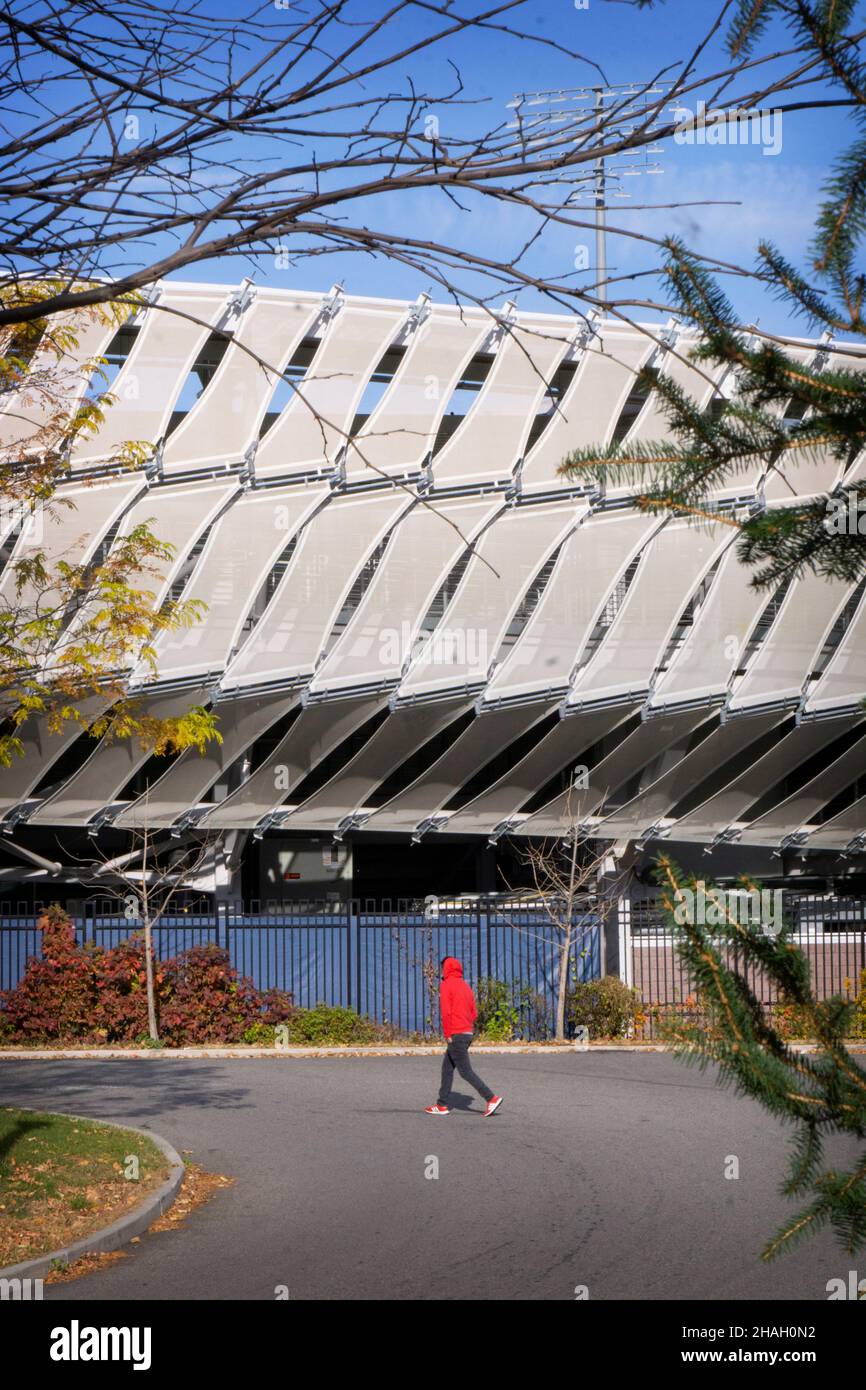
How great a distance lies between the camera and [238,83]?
17.5 ft

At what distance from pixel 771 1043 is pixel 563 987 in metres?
17.3

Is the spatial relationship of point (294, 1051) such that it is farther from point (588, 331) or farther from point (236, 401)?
point (588, 331)

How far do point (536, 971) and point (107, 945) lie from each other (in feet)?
23.8

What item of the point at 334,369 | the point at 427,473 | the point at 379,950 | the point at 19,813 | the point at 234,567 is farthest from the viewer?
the point at 427,473

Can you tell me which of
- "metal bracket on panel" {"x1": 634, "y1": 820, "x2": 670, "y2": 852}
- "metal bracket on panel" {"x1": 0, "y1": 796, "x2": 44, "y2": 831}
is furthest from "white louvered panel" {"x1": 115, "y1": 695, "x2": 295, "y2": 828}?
"metal bracket on panel" {"x1": 634, "y1": 820, "x2": 670, "y2": 852}

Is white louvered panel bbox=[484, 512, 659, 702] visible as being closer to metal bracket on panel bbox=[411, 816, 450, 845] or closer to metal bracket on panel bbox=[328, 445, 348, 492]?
metal bracket on panel bbox=[411, 816, 450, 845]

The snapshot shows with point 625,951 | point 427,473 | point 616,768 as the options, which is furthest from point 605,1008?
point 427,473

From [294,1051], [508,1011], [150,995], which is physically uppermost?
[150,995]

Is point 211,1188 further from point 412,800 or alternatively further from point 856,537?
point 412,800

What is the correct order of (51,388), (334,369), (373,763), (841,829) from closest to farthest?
(51,388), (334,369), (373,763), (841,829)

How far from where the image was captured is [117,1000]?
2106 centimetres

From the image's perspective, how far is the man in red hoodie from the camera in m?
13.7

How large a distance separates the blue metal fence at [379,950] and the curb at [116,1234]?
11.0 m

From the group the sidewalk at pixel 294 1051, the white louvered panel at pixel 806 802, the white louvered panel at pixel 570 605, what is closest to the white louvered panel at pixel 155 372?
the white louvered panel at pixel 570 605
